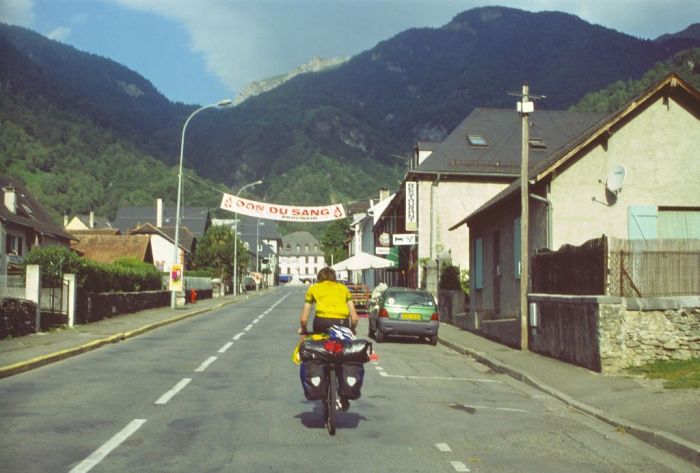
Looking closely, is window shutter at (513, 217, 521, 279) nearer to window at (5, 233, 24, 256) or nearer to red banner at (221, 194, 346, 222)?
red banner at (221, 194, 346, 222)

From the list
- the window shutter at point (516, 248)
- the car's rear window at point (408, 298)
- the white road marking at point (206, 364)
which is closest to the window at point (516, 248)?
the window shutter at point (516, 248)

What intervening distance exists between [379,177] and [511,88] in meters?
55.5

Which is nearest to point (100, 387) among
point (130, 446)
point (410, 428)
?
point (130, 446)

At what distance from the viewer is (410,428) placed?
355 inches

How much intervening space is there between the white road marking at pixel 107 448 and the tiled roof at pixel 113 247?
59.3m

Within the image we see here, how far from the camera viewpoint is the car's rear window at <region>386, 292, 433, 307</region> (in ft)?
72.7

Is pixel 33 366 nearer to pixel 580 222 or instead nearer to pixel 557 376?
pixel 557 376

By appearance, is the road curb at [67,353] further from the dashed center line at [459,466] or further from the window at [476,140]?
the window at [476,140]

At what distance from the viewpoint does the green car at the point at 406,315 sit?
21938mm

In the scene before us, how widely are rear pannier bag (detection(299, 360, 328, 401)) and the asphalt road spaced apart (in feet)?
1.39

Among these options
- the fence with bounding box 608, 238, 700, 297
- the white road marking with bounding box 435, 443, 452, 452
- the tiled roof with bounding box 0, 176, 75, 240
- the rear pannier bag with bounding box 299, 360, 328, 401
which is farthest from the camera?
the tiled roof with bounding box 0, 176, 75, 240

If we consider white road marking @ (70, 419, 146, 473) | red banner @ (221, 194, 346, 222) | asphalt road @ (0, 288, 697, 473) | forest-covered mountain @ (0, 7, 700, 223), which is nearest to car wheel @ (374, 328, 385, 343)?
asphalt road @ (0, 288, 697, 473)

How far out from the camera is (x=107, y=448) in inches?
294

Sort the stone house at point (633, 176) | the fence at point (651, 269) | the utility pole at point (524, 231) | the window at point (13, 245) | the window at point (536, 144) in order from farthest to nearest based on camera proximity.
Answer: the window at point (13, 245) < the window at point (536, 144) < the stone house at point (633, 176) < the utility pole at point (524, 231) < the fence at point (651, 269)
